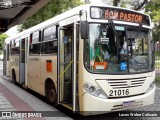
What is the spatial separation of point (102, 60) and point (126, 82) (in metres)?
0.78

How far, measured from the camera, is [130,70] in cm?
656

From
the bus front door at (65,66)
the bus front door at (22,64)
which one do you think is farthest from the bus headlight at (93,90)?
the bus front door at (22,64)

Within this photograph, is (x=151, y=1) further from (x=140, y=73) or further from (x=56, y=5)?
(x=140, y=73)

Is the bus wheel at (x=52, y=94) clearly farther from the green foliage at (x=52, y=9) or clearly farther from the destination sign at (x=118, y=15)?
the green foliage at (x=52, y=9)

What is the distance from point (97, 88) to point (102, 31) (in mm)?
1317

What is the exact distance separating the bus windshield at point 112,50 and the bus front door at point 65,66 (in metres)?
0.70

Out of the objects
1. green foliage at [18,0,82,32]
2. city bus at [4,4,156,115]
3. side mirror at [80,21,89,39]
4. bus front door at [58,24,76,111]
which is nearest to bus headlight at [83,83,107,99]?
city bus at [4,4,156,115]

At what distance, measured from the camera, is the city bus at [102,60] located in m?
6.14

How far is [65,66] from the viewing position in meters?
7.14

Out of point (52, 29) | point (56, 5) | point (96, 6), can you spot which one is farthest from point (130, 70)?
point (56, 5)

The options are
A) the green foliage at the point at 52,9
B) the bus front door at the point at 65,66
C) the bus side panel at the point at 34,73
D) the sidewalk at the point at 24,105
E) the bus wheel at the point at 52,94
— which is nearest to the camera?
the sidewalk at the point at 24,105

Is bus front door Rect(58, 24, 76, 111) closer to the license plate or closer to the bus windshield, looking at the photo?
the bus windshield

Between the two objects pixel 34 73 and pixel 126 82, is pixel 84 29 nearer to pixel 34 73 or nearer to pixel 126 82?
pixel 126 82

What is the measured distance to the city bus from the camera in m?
6.14
